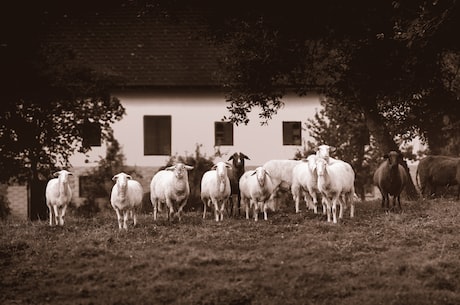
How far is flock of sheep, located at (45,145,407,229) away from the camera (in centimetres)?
2314

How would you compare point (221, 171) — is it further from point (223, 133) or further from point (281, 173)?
point (223, 133)

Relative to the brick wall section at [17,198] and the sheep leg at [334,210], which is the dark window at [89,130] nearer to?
the sheep leg at [334,210]

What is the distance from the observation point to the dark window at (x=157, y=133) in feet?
145

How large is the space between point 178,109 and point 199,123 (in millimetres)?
1114

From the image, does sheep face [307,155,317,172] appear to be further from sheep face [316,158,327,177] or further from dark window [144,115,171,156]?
dark window [144,115,171,156]

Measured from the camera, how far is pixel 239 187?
84.5ft

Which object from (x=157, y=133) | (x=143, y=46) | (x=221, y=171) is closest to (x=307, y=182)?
(x=221, y=171)

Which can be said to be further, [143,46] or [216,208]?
[143,46]

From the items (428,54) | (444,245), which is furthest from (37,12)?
(444,245)

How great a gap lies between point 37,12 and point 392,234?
15318mm

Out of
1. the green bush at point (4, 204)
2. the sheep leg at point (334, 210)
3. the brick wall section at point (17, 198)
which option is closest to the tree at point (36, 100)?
the green bush at point (4, 204)

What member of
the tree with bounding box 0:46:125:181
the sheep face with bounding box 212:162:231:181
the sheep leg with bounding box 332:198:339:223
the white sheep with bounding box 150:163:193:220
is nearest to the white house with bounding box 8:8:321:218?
the tree with bounding box 0:46:125:181

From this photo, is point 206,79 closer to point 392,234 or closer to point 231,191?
point 231,191

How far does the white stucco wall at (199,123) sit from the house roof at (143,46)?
824mm
